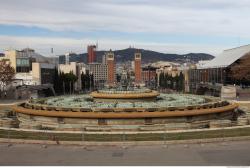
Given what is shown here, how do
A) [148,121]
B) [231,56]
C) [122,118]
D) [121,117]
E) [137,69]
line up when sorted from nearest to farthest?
[121,117], [122,118], [148,121], [231,56], [137,69]

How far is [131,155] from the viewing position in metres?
21.0

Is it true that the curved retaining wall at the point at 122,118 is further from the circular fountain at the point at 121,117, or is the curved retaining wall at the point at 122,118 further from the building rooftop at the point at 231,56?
the building rooftop at the point at 231,56

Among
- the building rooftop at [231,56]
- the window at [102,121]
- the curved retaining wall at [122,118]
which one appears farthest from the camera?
the building rooftop at [231,56]

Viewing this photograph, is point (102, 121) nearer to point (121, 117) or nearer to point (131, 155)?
point (121, 117)

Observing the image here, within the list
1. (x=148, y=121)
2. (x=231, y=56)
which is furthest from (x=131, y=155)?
(x=231, y=56)

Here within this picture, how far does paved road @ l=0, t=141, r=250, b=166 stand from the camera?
1950 cm

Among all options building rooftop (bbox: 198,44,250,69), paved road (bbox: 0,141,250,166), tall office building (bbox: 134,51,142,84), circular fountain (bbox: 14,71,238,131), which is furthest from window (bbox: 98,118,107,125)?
tall office building (bbox: 134,51,142,84)

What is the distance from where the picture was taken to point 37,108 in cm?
3381

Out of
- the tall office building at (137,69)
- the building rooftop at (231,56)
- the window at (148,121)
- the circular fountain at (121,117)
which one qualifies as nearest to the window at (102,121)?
the circular fountain at (121,117)

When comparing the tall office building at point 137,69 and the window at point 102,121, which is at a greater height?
the tall office building at point 137,69

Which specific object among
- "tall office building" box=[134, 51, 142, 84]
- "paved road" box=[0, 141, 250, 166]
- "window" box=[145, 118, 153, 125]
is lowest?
"paved road" box=[0, 141, 250, 166]

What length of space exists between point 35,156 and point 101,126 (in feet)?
30.9

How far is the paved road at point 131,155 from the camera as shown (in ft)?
64.0

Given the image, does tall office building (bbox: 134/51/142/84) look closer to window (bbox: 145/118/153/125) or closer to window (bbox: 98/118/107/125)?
window (bbox: 145/118/153/125)
